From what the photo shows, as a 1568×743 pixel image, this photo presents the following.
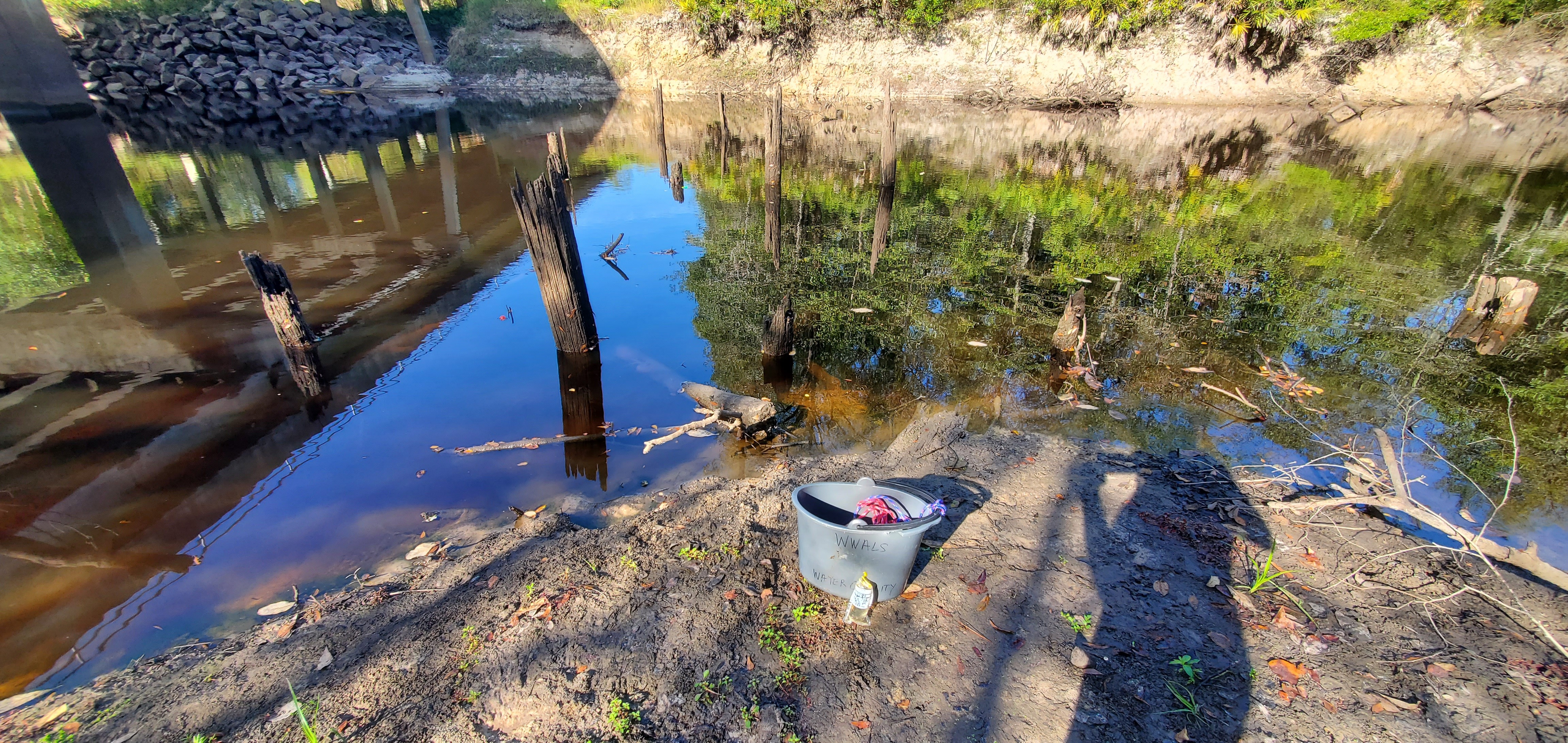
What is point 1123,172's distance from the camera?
14.6 meters

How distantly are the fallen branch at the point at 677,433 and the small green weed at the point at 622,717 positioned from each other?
2.85m

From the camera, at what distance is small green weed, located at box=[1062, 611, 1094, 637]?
293 cm

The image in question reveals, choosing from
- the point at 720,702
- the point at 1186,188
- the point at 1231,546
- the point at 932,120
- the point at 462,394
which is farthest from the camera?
the point at 932,120

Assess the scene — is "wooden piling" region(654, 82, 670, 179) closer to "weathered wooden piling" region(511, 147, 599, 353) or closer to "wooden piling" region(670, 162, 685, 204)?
"wooden piling" region(670, 162, 685, 204)

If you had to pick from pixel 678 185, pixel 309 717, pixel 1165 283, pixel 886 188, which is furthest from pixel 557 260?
pixel 1165 283

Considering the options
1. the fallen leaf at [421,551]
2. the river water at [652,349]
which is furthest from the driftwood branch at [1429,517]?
the fallen leaf at [421,551]

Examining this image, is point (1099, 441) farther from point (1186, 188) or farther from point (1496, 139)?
point (1496, 139)

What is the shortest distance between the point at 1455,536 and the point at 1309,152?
19657mm

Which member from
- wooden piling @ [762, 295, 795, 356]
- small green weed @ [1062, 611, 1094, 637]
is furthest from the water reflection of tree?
small green weed @ [1062, 611, 1094, 637]

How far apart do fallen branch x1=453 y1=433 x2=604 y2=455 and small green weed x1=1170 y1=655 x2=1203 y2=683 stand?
4.74 m

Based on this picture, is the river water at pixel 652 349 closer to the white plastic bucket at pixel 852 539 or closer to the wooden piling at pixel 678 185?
the wooden piling at pixel 678 185

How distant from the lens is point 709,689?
8.77 feet

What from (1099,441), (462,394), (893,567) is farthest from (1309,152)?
(462,394)

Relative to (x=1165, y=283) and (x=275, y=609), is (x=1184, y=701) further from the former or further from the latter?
(x=1165, y=283)
